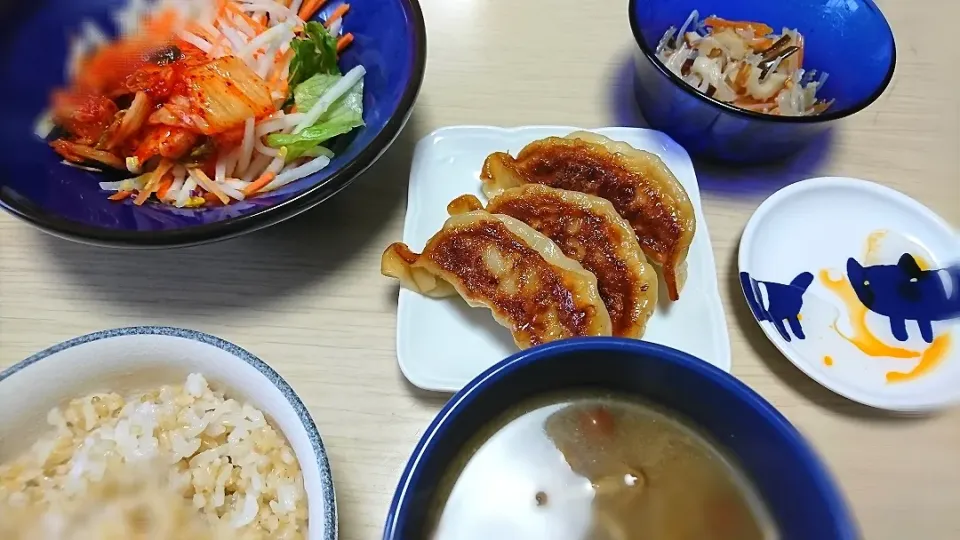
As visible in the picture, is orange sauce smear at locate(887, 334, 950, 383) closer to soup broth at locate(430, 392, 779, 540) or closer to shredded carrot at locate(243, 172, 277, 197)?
soup broth at locate(430, 392, 779, 540)

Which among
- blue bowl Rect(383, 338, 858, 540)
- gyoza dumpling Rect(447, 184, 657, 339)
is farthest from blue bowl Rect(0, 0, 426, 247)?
blue bowl Rect(383, 338, 858, 540)

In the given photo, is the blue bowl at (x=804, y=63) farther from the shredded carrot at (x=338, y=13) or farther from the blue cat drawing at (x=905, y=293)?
the shredded carrot at (x=338, y=13)

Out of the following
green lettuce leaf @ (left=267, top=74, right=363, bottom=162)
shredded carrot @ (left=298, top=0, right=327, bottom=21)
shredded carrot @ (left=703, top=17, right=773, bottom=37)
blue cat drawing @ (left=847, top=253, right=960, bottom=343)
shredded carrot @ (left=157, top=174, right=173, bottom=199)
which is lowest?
blue cat drawing @ (left=847, top=253, right=960, bottom=343)

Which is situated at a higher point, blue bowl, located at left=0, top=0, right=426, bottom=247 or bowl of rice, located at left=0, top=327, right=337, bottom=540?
blue bowl, located at left=0, top=0, right=426, bottom=247

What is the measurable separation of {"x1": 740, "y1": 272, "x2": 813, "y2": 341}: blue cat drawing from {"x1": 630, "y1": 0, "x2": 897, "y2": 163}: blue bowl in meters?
0.25

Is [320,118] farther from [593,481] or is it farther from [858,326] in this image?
[858,326]

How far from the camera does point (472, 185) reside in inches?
48.8

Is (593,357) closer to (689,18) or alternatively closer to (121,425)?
(121,425)

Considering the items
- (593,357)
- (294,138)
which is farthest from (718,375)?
(294,138)

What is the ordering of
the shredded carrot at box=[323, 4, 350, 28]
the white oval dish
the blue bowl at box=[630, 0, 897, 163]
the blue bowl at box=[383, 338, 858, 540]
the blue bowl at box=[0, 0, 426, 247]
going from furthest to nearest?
1. the shredded carrot at box=[323, 4, 350, 28]
2. the blue bowl at box=[630, 0, 897, 163]
3. the white oval dish
4. the blue bowl at box=[0, 0, 426, 247]
5. the blue bowl at box=[383, 338, 858, 540]

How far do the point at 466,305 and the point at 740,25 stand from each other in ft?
2.66

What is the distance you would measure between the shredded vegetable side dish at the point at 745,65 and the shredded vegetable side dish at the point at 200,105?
628 mm

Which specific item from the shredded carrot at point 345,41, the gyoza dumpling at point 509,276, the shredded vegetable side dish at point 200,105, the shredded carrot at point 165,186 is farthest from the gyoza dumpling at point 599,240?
the shredded carrot at point 165,186

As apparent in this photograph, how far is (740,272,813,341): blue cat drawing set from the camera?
3.60 ft
